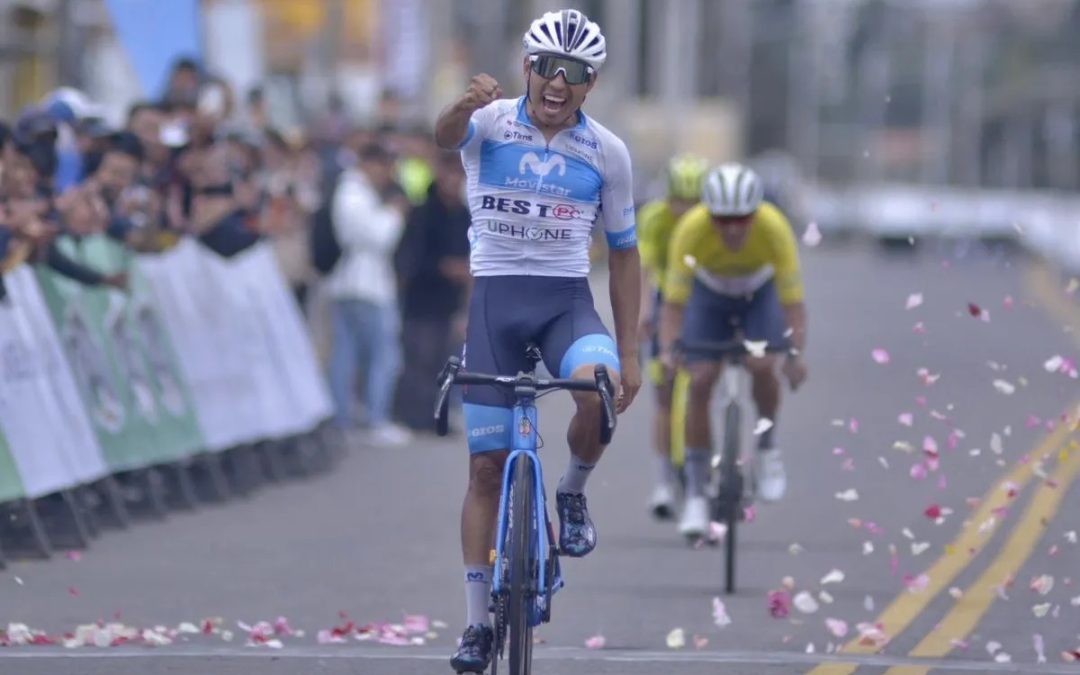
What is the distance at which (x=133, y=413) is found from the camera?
1398 centimetres

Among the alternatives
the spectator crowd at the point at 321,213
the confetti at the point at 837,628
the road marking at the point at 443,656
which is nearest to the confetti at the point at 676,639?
the road marking at the point at 443,656

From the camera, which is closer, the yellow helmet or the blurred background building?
the yellow helmet

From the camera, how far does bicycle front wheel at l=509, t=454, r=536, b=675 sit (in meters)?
7.73

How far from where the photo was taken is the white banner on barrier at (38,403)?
39.7 feet

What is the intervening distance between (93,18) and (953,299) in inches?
692

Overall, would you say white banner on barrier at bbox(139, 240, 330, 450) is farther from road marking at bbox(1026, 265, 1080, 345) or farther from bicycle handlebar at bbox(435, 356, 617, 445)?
road marking at bbox(1026, 265, 1080, 345)

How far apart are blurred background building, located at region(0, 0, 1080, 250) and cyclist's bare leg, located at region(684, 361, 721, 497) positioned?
11582 mm

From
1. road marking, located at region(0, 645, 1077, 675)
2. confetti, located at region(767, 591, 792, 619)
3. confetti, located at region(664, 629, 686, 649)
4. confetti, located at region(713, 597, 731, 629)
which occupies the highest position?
road marking, located at region(0, 645, 1077, 675)

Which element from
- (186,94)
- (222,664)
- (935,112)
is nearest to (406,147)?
(186,94)

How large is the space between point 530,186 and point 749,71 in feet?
527

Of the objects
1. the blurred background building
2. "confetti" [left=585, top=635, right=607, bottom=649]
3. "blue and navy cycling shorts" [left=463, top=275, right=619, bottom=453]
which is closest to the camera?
"blue and navy cycling shorts" [left=463, top=275, right=619, bottom=453]

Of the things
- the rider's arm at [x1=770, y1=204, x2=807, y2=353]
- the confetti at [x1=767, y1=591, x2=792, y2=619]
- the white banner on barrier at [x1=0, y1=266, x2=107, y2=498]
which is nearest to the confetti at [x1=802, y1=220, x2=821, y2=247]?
the rider's arm at [x1=770, y1=204, x2=807, y2=353]

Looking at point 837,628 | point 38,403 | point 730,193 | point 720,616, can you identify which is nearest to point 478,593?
point 720,616

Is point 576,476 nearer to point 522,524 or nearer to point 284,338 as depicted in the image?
point 522,524
